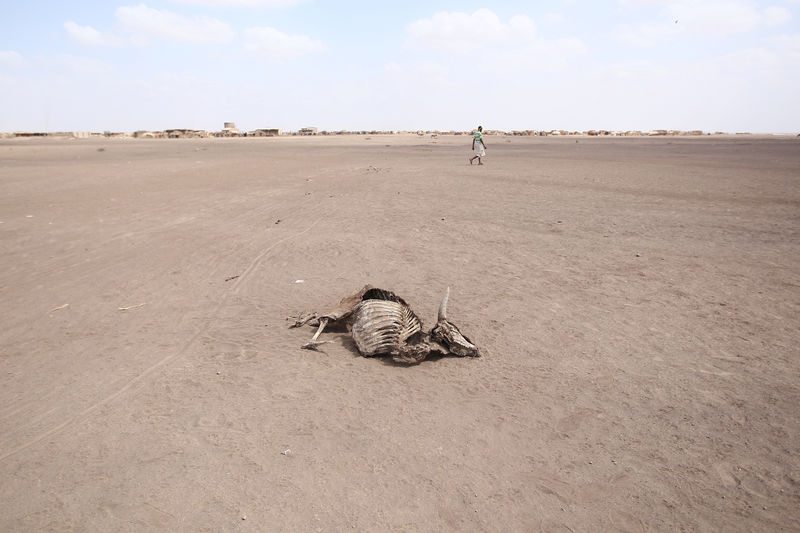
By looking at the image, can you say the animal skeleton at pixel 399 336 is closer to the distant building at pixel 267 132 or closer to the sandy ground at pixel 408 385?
the sandy ground at pixel 408 385

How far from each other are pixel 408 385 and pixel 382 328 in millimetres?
710

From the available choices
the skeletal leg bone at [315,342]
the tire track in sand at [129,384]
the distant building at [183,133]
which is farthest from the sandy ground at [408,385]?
the distant building at [183,133]

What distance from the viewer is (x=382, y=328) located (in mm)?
5121

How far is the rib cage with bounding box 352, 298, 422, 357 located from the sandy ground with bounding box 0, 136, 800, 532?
21 centimetres

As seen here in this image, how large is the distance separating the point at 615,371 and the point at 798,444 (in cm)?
147

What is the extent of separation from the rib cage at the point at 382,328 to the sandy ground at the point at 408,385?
0.21 m

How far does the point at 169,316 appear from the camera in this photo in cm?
642

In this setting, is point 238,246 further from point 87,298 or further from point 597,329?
point 597,329

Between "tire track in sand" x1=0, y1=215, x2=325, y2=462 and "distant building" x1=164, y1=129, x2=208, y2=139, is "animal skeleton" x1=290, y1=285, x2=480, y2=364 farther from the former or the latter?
"distant building" x1=164, y1=129, x2=208, y2=139

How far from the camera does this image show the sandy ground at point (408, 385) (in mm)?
3273

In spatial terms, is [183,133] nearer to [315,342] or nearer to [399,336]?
[315,342]

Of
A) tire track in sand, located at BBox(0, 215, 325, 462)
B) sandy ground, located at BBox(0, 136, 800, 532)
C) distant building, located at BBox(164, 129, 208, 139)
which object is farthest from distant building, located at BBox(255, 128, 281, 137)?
tire track in sand, located at BBox(0, 215, 325, 462)

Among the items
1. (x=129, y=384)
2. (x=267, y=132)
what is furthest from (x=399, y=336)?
(x=267, y=132)

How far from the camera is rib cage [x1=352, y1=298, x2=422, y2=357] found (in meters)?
5.11
